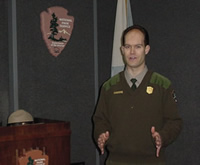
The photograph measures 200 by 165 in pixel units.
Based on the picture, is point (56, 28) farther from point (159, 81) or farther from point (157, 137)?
point (157, 137)

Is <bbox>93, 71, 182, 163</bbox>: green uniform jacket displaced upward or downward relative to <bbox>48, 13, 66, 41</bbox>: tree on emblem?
downward

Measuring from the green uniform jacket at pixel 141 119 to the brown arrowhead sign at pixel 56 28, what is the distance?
1.13 meters

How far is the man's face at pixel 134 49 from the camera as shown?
1.70m

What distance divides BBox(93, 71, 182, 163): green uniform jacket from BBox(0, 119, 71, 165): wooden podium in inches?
19.1

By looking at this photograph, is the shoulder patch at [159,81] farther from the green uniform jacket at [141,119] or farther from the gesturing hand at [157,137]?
the gesturing hand at [157,137]

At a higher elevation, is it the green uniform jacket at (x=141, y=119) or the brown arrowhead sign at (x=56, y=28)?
the brown arrowhead sign at (x=56, y=28)

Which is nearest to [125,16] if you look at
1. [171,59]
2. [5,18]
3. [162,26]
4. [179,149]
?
[162,26]

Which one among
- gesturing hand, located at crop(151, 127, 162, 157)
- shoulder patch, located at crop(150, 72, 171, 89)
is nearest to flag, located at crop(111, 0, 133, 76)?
shoulder patch, located at crop(150, 72, 171, 89)

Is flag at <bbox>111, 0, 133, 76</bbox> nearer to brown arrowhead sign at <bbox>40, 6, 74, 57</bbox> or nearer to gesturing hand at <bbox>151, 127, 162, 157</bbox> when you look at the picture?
brown arrowhead sign at <bbox>40, 6, 74, 57</bbox>

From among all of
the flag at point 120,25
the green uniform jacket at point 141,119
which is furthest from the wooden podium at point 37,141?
the flag at point 120,25

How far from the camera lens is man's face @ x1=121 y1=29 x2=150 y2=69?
5.59 ft

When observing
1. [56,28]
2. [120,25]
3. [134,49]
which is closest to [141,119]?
[134,49]

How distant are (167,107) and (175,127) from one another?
0.11 meters

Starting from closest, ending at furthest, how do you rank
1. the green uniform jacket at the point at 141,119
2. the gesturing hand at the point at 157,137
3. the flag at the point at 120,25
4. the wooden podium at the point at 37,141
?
the gesturing hand at the point at 157,137, the green uniform jacket at the point at 141,119, the wooden podium at the point at 37,141, the flag at the point at 120,25
